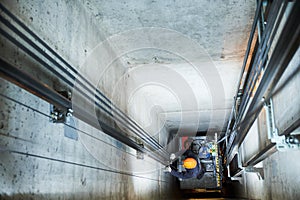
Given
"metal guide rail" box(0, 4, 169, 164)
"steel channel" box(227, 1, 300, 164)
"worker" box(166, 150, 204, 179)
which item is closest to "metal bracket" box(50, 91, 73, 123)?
"metal guide rail" box(0, 4, 169, 164)

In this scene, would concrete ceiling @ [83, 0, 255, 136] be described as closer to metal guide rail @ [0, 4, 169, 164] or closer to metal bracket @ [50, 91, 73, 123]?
metal guide rail @ [0, 4, 169, 164]

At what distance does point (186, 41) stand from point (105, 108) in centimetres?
91

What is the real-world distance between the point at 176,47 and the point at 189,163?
4297 millimetres

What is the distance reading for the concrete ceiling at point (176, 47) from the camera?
7.21 feet

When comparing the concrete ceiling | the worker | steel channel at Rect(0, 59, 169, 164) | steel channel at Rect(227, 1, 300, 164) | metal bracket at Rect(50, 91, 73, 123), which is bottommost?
the worker

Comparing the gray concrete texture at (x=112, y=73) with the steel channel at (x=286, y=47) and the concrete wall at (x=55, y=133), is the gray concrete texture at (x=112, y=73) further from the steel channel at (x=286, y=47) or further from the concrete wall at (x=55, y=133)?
the steel channel at (x=286, y=47)

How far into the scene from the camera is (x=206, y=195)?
790 centimetres

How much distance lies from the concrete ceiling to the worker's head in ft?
7.38

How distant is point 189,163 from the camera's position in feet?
21.9

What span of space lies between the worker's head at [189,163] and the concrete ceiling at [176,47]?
2.25 m

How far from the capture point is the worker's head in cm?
665

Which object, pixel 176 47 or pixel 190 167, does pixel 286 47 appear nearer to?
pixel 176 47

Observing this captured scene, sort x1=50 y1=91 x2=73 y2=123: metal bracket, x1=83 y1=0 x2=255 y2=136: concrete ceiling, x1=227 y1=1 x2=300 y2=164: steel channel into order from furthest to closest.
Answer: x1=83 y1=0 x2=255 y2=136: concrete ceiling
x1=50 y1=91 x2=73 y2=123: metal bracket
x1=227 y1=1 x2=300 y2=164: steel channel

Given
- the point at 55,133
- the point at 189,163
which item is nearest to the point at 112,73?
the point at 55,133
